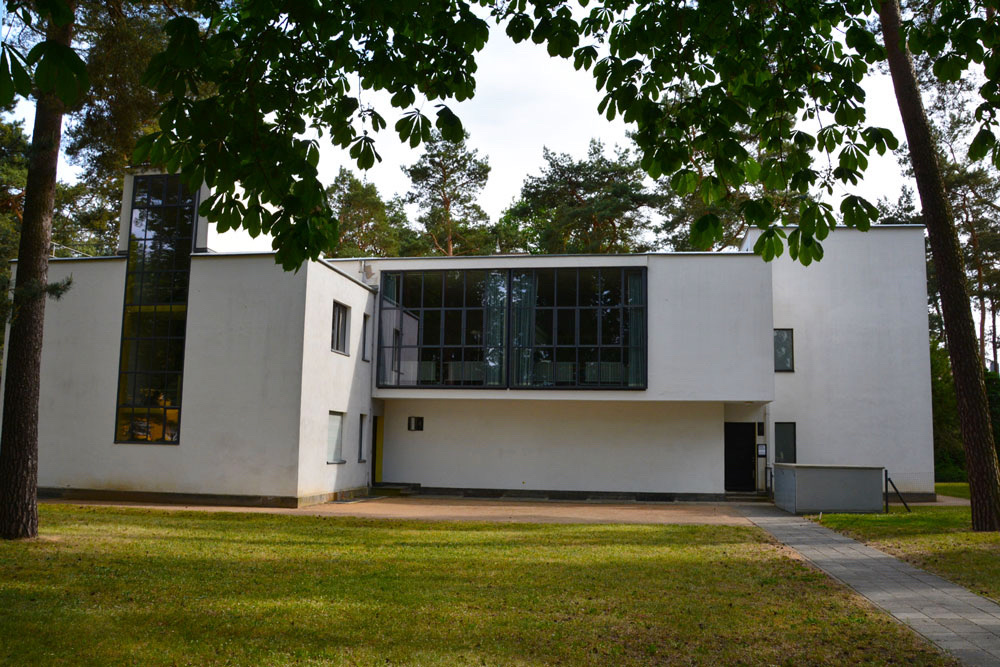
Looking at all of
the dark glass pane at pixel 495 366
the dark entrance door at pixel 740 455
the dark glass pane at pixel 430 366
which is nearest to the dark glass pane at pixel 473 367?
the dark glass pane at pixel 495 366

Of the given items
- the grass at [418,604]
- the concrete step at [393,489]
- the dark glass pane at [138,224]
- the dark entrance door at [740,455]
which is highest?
the dark glass pane at [138,224]

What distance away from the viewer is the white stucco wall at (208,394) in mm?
18391

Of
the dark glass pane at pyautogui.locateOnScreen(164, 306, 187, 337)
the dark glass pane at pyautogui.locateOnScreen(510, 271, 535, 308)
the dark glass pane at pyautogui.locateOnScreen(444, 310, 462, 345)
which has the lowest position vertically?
the dark glass pane at pyautogui.locateOnScreen(164, 306, 187, 337)

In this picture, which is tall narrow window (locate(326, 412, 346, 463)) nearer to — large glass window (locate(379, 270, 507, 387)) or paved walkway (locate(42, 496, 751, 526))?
paved walkway (locate(42, 496, 751, 526))

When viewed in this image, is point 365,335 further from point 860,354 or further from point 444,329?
point 860,354

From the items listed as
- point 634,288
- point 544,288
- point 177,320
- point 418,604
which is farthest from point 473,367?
point 418,604

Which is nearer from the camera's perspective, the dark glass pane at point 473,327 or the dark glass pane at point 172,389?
the dark glass pane at point 172,389

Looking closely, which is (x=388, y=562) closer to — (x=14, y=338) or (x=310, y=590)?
(x=310, y=590)

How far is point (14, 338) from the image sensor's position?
36.2 feet

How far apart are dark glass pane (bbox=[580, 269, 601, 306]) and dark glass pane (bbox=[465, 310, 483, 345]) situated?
2.89 metres

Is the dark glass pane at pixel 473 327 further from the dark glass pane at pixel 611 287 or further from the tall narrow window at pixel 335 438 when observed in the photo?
the tall narrow window at pixel 335 438

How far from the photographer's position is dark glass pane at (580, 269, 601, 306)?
22719mm

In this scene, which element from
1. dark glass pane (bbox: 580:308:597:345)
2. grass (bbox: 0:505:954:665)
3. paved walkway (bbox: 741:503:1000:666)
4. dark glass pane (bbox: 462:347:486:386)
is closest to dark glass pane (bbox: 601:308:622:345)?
dark glass pane (bbox: 580:308:597:345)

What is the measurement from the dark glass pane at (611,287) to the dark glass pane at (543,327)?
5.03 feet
